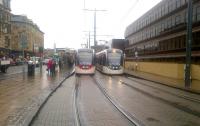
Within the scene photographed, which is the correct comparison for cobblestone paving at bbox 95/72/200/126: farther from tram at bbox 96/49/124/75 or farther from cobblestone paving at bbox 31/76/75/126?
tram at bbox 96/49/124/75

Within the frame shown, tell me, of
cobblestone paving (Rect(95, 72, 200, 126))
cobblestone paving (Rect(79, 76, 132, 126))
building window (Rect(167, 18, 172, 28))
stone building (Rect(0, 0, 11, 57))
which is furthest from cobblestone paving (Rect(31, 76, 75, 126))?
stone building (Rect(0, 0, 11, 57))

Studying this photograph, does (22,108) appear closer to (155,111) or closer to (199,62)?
(155,111)

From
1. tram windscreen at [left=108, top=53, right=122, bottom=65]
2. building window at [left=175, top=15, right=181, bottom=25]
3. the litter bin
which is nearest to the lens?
the litter bin

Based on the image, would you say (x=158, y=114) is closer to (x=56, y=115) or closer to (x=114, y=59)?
(x=56, y=115)

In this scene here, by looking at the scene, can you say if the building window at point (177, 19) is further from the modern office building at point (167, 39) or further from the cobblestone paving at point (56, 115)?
the cobblestone paving at point (56, 115)

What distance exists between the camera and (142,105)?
1745cm

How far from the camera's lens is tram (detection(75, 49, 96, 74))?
46094mm

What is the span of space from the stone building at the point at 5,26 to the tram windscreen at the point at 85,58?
130ft

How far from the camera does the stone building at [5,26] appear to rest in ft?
278

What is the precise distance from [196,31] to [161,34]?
1707cm

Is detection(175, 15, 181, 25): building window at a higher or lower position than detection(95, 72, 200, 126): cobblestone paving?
higher

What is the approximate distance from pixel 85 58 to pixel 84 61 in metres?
0.35

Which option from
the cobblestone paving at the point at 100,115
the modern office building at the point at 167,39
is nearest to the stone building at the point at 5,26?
the modern office building at the point at 167,39

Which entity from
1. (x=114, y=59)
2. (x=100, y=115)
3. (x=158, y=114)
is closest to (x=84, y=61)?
(x=114, y=59)
